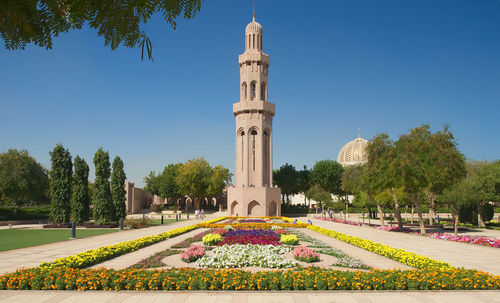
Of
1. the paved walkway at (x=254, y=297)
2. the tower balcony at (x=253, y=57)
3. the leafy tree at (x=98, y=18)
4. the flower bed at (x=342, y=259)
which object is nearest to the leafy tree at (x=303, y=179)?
the tower balcony at (x=253, y=57)

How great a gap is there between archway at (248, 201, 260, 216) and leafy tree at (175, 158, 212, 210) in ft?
52.1

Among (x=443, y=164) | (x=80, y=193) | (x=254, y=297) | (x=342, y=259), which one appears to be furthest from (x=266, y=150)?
(x=254, y=297)

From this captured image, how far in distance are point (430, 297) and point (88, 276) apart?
8.02 meters

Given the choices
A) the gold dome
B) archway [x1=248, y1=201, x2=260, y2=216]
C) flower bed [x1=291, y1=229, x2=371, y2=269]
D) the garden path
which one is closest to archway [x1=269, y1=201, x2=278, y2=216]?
archway [x1=248, y1=201, x2=260, y2=216]

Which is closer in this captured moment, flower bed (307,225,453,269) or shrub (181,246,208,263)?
flower bed (307,225,453,269)

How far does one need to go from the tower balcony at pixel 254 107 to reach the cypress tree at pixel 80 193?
24955mm

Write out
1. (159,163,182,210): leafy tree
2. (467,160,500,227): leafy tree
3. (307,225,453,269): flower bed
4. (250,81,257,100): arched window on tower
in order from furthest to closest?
(159,163,182,210): leafy tree
(250,81,257,100): arched window on tower
(467,160,500,227): leafy tree
(307,225,453,269): flower bed

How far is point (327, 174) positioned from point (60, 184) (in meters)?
46.4

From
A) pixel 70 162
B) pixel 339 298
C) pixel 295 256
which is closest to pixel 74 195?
pixel 70 162

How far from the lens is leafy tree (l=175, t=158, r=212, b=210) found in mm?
62281

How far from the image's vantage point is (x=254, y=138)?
171 ft

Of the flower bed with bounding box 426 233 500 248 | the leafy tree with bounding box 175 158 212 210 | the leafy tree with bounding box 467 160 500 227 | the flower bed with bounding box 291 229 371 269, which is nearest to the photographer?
the flower bed with bounding box 291 229 371 269

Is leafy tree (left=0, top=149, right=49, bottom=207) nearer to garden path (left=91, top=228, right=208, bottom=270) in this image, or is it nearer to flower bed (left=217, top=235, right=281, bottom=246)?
garden path (left=91, top=228, right=208, bottom=270)

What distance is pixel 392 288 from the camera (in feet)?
28.6
